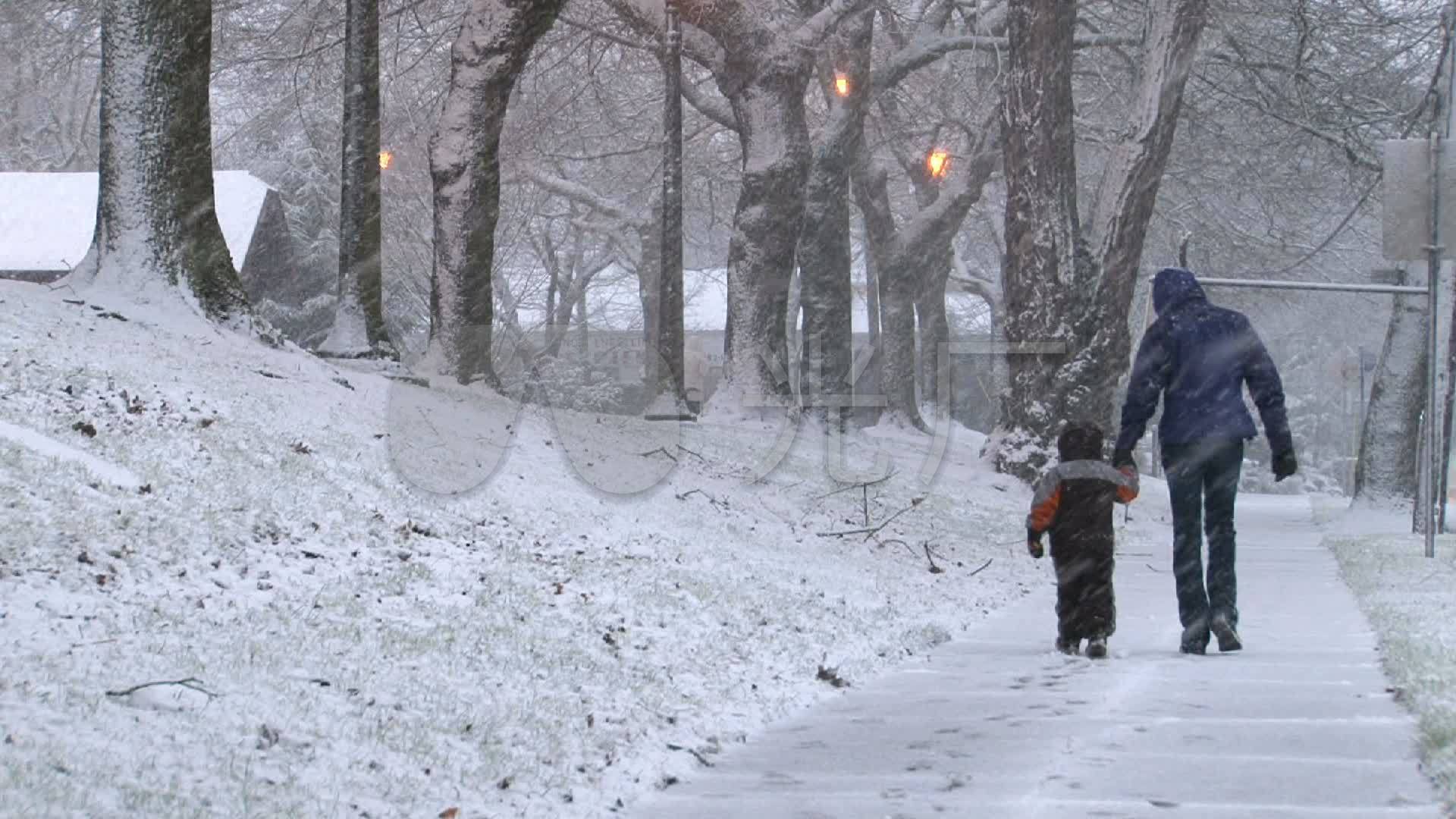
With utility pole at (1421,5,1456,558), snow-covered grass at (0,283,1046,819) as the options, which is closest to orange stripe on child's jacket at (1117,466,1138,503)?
snow-covered grass at (0,283,1046,819)

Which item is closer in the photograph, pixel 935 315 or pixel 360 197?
pixel 360 197

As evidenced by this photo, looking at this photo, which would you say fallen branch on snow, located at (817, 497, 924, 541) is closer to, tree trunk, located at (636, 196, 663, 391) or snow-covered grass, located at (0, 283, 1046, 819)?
snow-covered grass, located at (0, 283, 1046, 819)

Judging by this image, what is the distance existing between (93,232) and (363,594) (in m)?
30.2

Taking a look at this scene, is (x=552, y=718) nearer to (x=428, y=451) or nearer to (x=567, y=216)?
(x=428, y=451)

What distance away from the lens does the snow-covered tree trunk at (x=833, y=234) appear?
25.1 meters

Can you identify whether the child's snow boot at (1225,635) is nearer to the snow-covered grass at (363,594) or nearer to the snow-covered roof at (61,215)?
the snow-covered grass at (363,594)

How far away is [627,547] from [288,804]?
6.31m

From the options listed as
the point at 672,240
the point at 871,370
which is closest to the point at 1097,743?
the point at 672,240

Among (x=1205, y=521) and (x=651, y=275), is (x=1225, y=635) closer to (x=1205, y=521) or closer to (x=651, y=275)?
(x=1205, y=521)

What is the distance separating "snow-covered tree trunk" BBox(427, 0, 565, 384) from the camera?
1766 centimetres

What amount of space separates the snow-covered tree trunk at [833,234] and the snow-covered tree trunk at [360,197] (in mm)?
8764

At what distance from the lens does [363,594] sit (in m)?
7.84

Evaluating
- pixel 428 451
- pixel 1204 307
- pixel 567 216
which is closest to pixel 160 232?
pixel 428 451

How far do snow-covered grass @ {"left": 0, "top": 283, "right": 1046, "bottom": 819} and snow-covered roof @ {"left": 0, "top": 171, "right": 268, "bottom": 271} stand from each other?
22.9 metres
